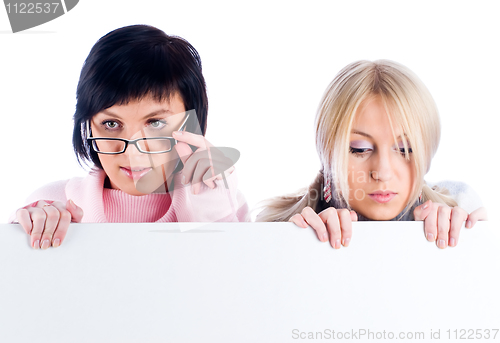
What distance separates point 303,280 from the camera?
1.64ft

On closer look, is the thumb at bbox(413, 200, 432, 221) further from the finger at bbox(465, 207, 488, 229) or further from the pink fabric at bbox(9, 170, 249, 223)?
the pink fabric at bbox(9, 170, 249, 223)

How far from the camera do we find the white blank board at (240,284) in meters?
0.50

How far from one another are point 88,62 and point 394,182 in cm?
70

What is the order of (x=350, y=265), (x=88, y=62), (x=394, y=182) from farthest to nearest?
(x=88, y=62) < (x=394, y=182) < (x=350, y=265)

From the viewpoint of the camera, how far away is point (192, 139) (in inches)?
29.8

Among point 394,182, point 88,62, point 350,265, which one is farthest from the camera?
point 88,62

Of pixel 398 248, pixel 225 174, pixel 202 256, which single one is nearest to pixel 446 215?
pixel 398 248

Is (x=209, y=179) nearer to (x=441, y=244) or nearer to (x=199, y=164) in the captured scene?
(x=199, y=164)

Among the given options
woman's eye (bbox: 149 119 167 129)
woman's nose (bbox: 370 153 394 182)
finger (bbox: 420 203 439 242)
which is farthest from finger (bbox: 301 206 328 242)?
woman's eye (bbox: 149 119 167 129)

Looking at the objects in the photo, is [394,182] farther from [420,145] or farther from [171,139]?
[171,139]

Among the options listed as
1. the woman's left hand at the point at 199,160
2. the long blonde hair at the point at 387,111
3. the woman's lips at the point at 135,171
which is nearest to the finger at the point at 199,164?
the woman's left hand at the point at 199,160

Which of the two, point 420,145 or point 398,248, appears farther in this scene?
point 420,145

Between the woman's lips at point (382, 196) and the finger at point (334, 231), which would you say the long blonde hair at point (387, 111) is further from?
the finger at point (334, 231)

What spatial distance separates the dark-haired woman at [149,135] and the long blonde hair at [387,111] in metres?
0.22
